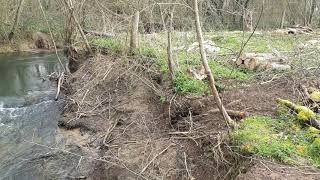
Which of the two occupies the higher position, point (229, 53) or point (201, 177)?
point (229, 53)

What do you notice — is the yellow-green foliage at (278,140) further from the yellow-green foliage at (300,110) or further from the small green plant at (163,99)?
the small green plant at (163,99)

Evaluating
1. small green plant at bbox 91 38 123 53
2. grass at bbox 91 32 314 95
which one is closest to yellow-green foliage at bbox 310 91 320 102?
grass at bbox 91 32 314 95

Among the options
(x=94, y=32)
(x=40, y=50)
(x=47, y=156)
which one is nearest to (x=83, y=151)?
(x=47, y=156)

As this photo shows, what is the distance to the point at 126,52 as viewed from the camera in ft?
42.6

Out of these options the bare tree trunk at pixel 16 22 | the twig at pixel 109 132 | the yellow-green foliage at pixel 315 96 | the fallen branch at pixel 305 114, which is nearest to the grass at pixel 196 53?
the fallen branch at pixel 305 114

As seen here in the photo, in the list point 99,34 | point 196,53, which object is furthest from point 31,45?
point 196,53

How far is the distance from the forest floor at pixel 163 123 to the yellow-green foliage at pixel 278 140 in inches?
5.0

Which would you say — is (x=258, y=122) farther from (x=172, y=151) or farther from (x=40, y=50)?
(x=40, y=50)

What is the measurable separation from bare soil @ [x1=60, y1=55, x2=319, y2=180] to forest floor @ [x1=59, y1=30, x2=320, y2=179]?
0.01 meters

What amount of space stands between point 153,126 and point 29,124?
387cm

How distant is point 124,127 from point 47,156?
186 centimetres

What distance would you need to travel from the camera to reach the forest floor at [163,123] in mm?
6525

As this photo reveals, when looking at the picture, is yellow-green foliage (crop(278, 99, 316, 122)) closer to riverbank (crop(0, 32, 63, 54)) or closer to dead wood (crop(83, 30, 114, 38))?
dead wood (crop(83, 30, 114, 38))

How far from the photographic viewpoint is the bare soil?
6.79 m
